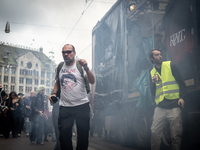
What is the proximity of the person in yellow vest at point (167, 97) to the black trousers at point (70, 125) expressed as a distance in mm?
1200

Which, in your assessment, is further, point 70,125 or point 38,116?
point 38,116

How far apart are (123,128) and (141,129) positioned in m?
1.13

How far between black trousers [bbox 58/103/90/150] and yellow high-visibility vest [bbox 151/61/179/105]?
4.19ft

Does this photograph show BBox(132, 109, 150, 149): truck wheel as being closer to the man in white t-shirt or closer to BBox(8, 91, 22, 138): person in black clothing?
the man in white t-shirt

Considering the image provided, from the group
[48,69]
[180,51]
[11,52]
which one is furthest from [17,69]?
[180,51]

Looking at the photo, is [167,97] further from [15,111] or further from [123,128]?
[15,111]

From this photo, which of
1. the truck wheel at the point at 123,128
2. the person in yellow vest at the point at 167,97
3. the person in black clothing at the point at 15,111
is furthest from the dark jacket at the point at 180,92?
the person in black clothing at the point at 15,111

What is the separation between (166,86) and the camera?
4.43m

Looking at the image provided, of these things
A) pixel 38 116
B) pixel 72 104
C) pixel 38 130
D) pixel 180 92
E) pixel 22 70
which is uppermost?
pixel 22 70

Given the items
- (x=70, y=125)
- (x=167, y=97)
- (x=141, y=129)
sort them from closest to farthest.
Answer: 1. (x=70, y=125)
2. (x=167, y=97)
3. (x=141, y=129)

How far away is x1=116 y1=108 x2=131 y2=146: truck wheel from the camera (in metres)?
7.20

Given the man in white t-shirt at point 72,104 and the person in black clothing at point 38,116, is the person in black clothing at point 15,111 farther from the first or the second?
the man in white t-shirt at point 72,104

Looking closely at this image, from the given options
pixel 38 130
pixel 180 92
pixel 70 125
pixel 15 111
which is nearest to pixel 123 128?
pixel 38 130

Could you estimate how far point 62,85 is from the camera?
13.3 feet
